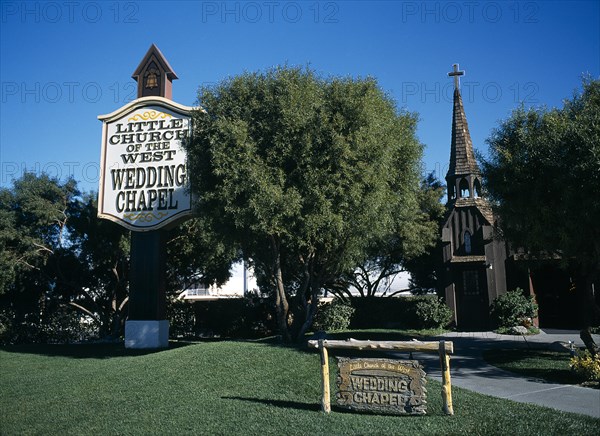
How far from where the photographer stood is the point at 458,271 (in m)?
25.5

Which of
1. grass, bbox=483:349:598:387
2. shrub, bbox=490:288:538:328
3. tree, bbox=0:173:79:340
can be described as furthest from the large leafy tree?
grass, bbox=483:349:598:387

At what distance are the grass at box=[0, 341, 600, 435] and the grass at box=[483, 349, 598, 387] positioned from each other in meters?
2.82

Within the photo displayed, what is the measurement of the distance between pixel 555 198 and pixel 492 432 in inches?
303

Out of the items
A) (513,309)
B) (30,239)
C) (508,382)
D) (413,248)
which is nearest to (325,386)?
(508,382)

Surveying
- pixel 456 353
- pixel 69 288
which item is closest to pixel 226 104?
pixel 456 353

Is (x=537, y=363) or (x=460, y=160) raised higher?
(x=460, y=160)

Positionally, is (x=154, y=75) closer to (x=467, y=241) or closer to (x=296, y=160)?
(x=296, y=160)

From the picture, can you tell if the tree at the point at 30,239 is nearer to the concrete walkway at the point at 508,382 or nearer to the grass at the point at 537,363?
the concrete walkway at the point at 508,382

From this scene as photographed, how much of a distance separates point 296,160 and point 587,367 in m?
9.34

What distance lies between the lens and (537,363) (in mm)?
13867

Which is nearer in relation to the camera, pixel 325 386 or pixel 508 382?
pixel 325 386

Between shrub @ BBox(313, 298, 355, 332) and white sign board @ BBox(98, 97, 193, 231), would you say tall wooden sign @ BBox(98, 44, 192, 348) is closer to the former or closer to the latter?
white sign board @ BBox(98, 97, 193, 231)

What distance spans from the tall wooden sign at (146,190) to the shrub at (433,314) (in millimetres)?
11795

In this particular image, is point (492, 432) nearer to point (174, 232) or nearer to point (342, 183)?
point (342, 183)
